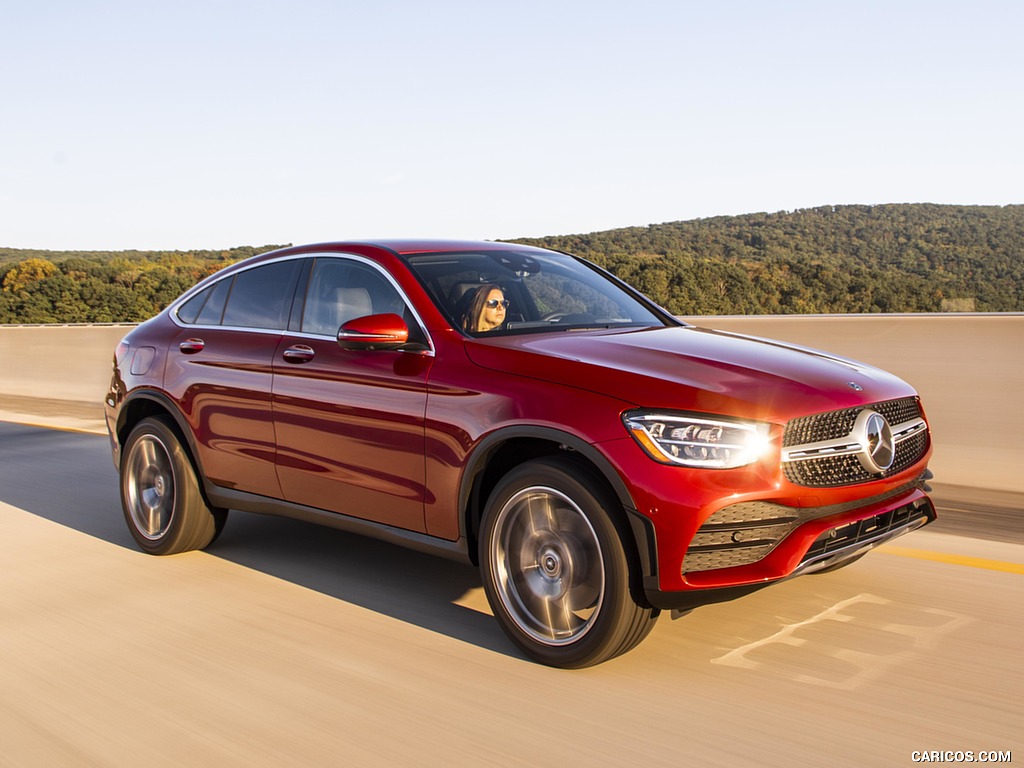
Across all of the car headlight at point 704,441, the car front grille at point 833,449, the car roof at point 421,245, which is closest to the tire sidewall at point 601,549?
the car headlight at point 704,441

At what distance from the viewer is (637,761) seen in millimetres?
3344

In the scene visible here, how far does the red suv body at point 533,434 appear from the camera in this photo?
153 inches

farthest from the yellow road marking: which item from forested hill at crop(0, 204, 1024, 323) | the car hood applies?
forested hill at crop(0, 204, 1024, 323)

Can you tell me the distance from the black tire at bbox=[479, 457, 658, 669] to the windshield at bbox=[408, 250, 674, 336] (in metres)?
0.88

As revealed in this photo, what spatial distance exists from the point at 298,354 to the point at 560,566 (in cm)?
186

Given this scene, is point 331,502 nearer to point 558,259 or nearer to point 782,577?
point 558,259

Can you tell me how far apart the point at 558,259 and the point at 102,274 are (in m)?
39.8

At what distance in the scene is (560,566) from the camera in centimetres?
421

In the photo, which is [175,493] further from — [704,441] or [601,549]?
[704,441]

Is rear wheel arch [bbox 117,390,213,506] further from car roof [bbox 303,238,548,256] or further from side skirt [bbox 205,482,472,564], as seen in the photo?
car roof [bbox 303,238,548,256]

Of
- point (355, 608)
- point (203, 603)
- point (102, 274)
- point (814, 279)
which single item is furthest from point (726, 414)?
point (102, 274)

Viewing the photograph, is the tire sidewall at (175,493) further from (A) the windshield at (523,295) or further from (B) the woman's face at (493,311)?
(B) the woman's face at (493,311)

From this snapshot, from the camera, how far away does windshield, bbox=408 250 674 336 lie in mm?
4934

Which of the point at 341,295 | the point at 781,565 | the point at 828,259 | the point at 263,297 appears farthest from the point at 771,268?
the point at 781,565
